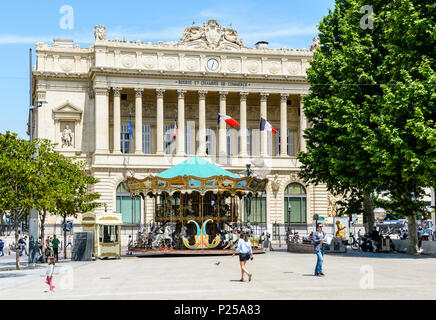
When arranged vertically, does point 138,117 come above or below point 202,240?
above

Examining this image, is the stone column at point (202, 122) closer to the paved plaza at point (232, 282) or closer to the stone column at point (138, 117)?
the stone column at point (138, 117)

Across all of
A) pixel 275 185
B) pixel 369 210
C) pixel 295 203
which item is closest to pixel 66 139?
pixel 275 185

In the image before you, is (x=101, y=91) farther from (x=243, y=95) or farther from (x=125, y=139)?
(x=243, y=95)

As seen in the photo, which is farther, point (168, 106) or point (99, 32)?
point (168, 106)

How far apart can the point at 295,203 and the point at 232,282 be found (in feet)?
161

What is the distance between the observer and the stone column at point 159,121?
2694 inches

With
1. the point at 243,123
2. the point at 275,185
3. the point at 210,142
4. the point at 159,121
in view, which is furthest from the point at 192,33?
the point at 275,185

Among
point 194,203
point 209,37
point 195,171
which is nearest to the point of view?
point 195,171

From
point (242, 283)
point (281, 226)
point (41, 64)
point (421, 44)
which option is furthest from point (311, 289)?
point (41, 64)

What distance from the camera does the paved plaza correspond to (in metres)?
18.5

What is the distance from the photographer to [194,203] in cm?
4444

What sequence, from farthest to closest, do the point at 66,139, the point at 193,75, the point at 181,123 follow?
1. the point at 181,123
2. the point at 193,75
3. the point at 66,139

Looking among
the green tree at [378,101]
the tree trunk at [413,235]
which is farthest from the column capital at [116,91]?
the tree trunk at [413,235]

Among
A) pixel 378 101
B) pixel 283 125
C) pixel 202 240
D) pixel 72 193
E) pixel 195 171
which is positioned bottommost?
pixel 202 240
